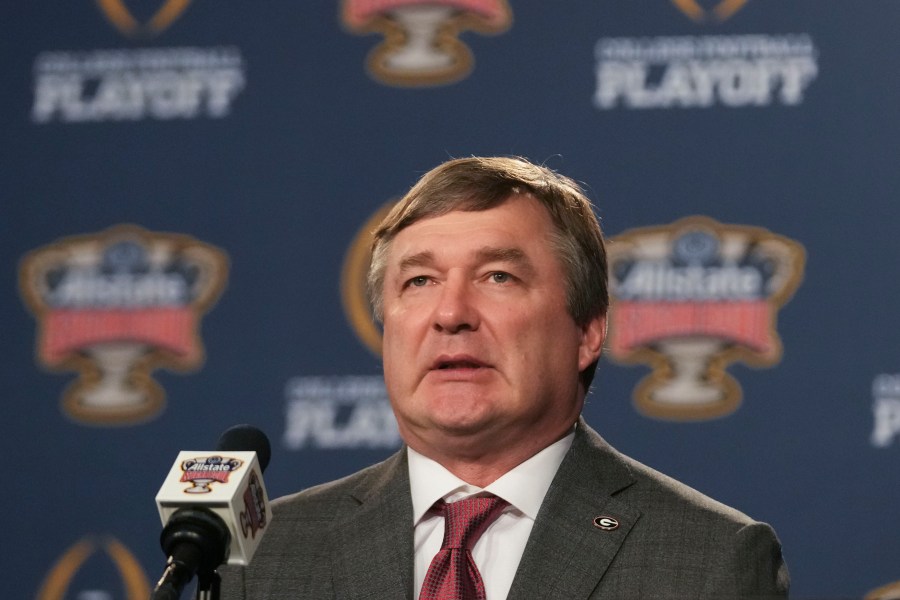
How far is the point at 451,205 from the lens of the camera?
219 centimetres

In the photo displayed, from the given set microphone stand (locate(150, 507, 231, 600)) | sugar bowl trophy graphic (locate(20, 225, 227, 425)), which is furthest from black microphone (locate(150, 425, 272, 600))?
sugar bowl trophy graphic (locate(20, 225, 227, 425))

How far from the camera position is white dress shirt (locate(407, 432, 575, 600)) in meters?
2.07

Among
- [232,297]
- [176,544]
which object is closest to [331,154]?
[232,297]

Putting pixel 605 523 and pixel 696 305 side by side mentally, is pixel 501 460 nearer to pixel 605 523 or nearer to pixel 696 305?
pixel 605 523

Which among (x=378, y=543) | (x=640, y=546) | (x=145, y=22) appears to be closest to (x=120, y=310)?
(x=145, y=22)

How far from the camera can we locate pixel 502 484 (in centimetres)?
213

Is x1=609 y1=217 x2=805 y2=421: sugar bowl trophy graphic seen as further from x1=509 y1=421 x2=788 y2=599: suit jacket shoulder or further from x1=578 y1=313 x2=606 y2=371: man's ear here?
x1=509 y1=421 x2=788 y2=599: suit jacket shoulder

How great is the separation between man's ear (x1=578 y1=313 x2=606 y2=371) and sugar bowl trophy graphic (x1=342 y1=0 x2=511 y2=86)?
124cm

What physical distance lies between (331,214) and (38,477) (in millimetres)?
999

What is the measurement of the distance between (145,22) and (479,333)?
1.81m

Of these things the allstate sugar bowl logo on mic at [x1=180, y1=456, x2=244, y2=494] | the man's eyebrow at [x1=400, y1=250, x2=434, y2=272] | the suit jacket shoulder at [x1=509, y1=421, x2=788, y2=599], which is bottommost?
the suit jacket shoulder at [x1=509, y1=421, x2=788, y2=599]

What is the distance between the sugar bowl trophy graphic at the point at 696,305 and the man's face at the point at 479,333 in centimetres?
96

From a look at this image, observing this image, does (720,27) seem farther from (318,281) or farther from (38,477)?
(38,477)

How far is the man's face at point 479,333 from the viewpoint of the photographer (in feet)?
6.89
